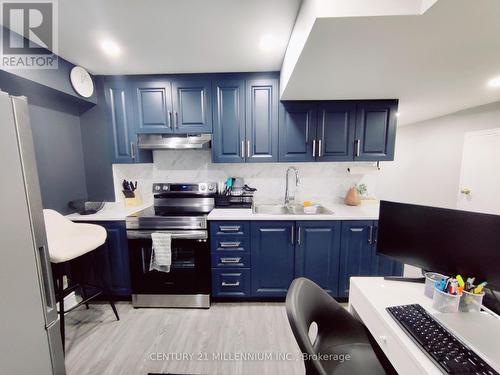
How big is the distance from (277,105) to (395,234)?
1.64m

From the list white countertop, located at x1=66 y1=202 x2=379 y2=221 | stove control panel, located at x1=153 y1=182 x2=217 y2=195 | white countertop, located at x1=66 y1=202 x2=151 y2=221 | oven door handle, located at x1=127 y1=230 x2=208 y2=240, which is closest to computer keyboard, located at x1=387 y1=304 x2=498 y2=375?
white countertop, located at x1=66 y1=202 x2=379 y2=221

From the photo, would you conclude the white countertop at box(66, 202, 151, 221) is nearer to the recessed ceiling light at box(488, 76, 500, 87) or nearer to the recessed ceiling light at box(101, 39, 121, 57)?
the recessed ceiling light at box(101, 39, 121, 57)

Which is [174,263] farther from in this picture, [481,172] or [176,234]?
[481,172]

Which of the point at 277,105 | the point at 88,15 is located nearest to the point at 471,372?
the point at 277,105

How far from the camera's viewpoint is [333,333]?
100cm

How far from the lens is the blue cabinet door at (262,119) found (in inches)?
84.8

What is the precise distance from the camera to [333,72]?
1466 mm

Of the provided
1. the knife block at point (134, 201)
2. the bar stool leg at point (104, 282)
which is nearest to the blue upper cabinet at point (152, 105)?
the knife block at point (134, 201)

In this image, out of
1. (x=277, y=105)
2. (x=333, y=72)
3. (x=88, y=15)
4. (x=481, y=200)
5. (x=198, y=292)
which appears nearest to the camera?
(x=88, y=15)

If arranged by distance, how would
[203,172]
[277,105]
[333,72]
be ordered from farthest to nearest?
[203,172] < [277,105] < [333,72]

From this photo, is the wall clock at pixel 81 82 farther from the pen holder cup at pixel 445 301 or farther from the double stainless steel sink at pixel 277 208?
the pen holder cup at pixel 445 301

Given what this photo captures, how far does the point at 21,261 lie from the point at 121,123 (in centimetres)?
171

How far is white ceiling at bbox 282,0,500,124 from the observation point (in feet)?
3.03

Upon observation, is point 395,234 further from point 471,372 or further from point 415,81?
point 415,81
